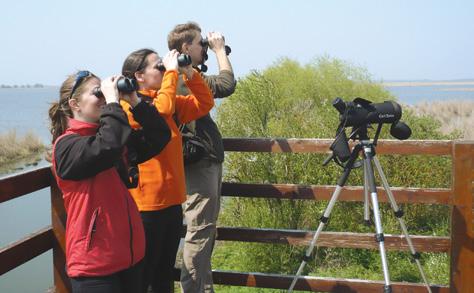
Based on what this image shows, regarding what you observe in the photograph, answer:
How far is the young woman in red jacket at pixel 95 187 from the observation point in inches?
88.9

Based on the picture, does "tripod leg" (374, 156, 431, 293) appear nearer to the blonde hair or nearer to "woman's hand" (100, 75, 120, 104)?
"woman's hand" (100, 75, 120, 104)

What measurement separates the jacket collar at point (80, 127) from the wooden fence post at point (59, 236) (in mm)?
866

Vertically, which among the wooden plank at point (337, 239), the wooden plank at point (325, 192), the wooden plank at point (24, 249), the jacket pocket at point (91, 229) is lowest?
the wooden plank at point (337, 239)

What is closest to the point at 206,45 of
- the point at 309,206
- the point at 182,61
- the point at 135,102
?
the point at 182,61

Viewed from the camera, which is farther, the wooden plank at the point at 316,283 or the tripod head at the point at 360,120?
the wooden plank at the point at 316,283

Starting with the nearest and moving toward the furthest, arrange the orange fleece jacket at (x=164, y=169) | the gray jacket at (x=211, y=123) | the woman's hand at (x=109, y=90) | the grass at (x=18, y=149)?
the woman's hand at (x=109, y=90) → the orange fleece jacket at (x=164, y=169) → the gray jacket at (x=211, y=123) → the grass at (x=18, y=149)

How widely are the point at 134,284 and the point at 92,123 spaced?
756 millimetres

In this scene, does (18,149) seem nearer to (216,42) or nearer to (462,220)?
(216,42)

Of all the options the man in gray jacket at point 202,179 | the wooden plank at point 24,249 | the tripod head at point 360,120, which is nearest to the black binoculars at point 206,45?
the man in gray jacket at point 202,179

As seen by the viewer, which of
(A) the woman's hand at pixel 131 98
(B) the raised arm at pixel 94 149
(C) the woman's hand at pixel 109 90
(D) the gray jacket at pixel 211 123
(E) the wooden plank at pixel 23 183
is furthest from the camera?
(D) the gray jacket at pixel 211 123

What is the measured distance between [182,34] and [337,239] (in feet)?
5.60

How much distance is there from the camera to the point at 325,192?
11.9 ft

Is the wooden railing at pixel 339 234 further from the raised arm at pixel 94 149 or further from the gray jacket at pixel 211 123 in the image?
the raised arm at pixel 94 149

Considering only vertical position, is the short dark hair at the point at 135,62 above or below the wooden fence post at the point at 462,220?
above
